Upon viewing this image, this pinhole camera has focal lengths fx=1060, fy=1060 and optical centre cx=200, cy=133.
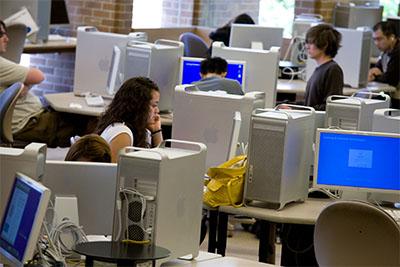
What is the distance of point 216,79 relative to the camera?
6.57m

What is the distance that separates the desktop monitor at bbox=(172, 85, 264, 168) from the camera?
542 centimetres

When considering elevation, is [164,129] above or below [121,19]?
below

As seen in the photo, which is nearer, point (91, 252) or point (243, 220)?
point (91, 252)

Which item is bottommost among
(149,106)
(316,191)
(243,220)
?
(243,220)

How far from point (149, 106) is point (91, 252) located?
2.01 metres

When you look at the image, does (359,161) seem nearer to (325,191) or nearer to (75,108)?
(325,191)

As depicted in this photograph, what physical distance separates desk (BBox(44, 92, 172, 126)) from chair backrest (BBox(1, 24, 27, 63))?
1.15m


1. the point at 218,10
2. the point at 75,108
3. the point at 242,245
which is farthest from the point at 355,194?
the point at 218,10

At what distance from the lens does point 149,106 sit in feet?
17.8

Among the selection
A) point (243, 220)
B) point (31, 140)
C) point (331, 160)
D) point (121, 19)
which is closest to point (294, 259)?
point (331, 160)

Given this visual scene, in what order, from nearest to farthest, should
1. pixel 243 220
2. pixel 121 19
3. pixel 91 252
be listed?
1. pixel 91 252
2. pixel 243 220
3. pixel 121 19

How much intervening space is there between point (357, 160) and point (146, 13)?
655 cm

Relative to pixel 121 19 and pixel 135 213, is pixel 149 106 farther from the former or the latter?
pixel 121 19

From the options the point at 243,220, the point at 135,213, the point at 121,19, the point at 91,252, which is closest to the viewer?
the point at 91,252
